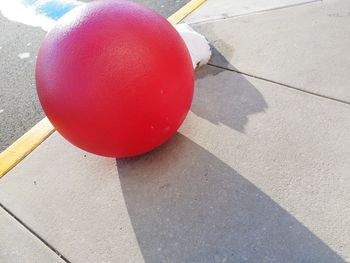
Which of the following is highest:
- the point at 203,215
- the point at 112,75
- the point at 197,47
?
the point at 112,75

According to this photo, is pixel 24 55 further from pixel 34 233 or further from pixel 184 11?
pixel 34 233

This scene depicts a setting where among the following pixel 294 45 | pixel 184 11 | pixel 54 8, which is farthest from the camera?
pixel 54 8

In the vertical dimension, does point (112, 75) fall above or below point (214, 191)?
above

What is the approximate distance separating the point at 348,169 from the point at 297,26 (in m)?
→ 1.79

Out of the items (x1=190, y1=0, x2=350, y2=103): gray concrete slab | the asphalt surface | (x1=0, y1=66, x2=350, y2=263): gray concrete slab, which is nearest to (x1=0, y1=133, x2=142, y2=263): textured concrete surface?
(x1=0, y1=66, x2=350, y2=263): gray concrete slab

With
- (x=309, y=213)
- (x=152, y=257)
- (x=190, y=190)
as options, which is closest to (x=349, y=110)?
(x=309, y=213)

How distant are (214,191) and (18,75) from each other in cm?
259

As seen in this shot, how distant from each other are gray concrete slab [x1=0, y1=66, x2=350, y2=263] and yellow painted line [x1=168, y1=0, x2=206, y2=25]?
5.61ft

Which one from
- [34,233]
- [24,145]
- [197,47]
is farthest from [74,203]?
[197,47]

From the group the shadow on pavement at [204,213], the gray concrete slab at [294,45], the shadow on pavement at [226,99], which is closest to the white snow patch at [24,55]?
the gray concrete slab at [294,45]

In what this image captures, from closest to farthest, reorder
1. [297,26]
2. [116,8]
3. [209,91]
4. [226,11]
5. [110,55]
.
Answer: [110,55] → [116,8] → [209,91] → [297,26] → [226,11]

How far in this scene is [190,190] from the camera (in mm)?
2246

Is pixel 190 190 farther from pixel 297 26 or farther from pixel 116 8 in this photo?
pixel 297 26

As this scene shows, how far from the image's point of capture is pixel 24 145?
2.79 metres
